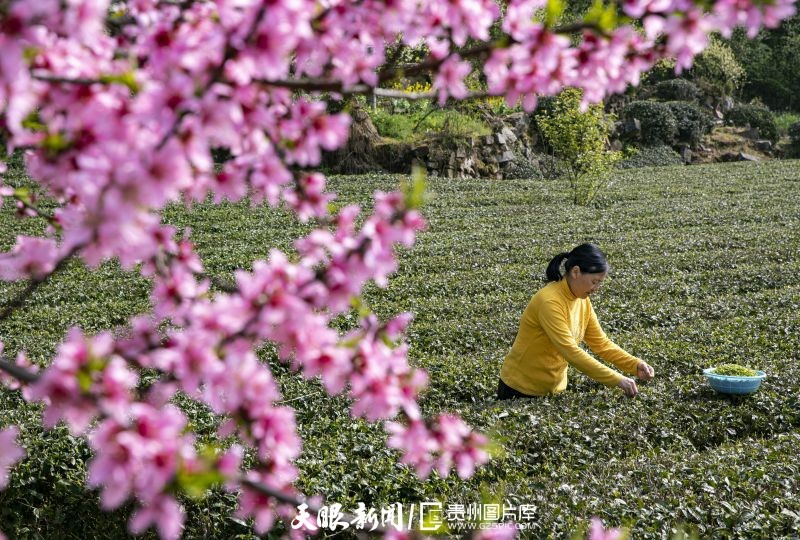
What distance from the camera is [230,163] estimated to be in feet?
5.60

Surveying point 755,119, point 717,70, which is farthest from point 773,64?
point 755,119

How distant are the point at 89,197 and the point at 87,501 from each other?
3.82 m

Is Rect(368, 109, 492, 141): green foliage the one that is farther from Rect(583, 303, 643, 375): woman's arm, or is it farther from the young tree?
the young tree

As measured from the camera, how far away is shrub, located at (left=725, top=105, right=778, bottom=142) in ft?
96.9

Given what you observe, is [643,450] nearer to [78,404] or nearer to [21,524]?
[21,524]

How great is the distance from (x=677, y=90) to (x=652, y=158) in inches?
271

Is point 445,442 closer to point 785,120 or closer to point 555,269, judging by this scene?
point 555,269

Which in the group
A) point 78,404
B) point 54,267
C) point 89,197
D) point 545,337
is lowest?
point 545,337

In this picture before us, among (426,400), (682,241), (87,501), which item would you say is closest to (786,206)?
(682,241)

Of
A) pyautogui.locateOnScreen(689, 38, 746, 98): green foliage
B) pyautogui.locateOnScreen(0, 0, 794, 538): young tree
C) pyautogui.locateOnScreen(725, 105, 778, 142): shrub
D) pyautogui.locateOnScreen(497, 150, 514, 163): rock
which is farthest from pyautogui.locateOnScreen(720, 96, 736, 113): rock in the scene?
pyautogui.locateOnScreen(0, 0, 794, 538): young tree

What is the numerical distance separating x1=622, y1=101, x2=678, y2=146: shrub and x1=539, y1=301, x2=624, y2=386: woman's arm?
76.0 feet

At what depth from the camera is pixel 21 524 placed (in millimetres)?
4523

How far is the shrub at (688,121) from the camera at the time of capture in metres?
27.6

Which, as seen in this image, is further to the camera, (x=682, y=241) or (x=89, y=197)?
(x=682, y=241)
